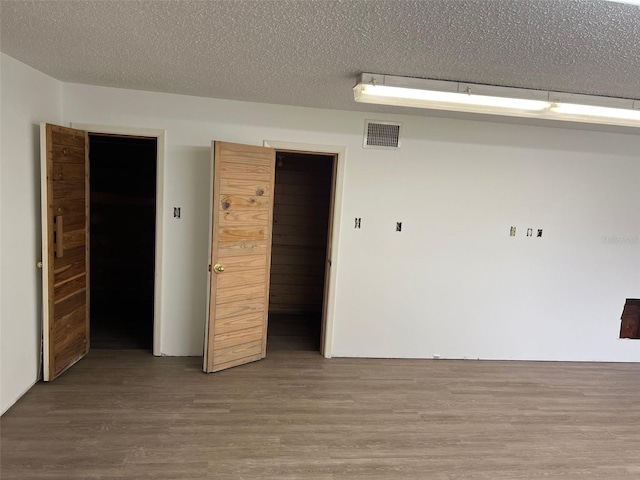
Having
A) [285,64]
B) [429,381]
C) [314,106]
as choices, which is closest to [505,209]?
[429,381]

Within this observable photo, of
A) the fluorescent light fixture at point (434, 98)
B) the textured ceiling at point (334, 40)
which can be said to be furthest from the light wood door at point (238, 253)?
the fluorescent light fixture at point (434, 98)

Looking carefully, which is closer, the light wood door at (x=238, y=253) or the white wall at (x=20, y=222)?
the white wall at (x=20, y=222)

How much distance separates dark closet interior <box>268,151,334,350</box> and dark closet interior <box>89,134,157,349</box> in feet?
5.57

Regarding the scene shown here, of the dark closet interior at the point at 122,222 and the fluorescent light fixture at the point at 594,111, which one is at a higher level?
the fluorescent light fixture at the point at 594,111

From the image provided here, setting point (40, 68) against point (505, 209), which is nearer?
point (40, 68)

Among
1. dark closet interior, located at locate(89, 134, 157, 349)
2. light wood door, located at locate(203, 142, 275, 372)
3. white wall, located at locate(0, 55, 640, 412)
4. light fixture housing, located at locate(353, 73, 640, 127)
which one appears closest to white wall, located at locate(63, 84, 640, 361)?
white wall, located at locate(0, 55, 640, 412)

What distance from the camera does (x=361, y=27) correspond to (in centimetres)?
178

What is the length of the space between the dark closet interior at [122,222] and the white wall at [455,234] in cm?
201

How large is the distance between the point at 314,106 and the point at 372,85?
1.20 meters

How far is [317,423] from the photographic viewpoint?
110 inches

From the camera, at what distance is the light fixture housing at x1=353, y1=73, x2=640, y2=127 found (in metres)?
2.47

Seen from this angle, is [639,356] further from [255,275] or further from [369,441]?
[255,275]

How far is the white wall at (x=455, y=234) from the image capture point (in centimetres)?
361

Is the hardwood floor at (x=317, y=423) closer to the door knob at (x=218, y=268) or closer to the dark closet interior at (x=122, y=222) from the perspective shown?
the door knob at (x=218, y=268)
